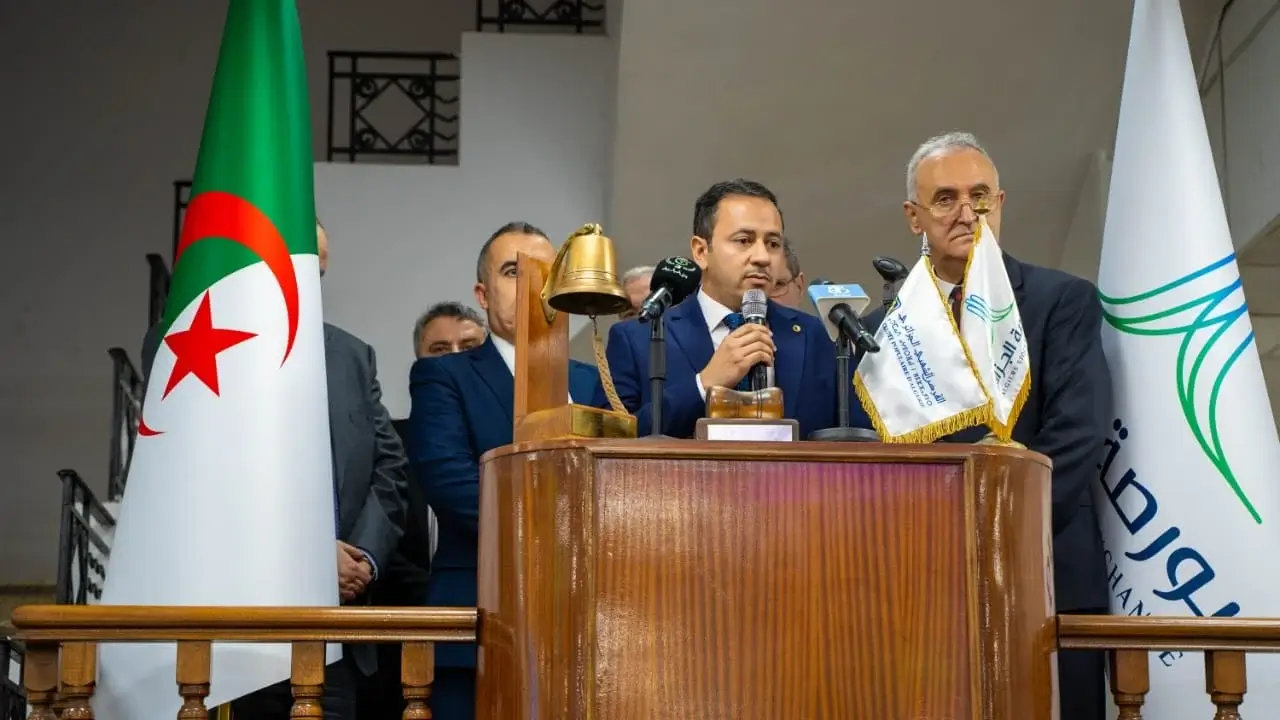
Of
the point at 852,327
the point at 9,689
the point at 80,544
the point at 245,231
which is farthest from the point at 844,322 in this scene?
the point at 80,544

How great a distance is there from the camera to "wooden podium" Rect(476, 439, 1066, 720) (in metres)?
2.01

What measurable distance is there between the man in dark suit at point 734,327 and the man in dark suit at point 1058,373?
0.12 metres

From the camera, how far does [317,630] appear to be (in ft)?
7.38

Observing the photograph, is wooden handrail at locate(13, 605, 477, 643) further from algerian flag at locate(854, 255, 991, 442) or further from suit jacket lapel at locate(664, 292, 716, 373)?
suit jacket lapel at locate(664, 292, 716, 373)

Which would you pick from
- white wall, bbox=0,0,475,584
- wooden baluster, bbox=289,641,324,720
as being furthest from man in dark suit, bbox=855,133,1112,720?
white wall, bbox=0,0,475,584

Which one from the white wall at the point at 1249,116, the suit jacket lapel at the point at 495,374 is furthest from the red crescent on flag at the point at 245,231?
the white wall at the point at 1249,116

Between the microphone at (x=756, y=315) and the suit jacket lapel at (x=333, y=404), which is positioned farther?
the suit jacket lapel at (x=333, y=404)

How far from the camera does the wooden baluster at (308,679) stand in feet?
7.31

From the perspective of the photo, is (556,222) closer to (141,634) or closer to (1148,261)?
(1148,261)

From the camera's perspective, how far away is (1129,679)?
2.26m

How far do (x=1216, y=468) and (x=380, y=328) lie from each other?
448 cm

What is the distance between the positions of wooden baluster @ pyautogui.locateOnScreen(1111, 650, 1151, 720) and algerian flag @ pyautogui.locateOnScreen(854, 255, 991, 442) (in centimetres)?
39

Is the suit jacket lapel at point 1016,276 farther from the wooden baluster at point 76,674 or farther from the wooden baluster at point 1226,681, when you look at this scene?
the wooden baluster at point 76,674

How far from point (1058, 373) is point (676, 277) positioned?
2.70ft
